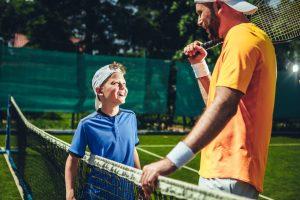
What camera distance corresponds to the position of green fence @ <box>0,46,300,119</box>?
14.4 m

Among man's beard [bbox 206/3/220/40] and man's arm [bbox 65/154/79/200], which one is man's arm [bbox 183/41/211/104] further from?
man's arm [bbox 65/154/79/200]

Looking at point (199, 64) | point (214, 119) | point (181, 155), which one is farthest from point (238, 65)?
point (199, 64)

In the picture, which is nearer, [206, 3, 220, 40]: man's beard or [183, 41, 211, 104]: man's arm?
[206, 3, 220, 40]: man's beard

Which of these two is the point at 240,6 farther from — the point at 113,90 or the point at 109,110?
the point at 109,110

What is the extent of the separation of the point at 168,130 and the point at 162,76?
2.01 metres

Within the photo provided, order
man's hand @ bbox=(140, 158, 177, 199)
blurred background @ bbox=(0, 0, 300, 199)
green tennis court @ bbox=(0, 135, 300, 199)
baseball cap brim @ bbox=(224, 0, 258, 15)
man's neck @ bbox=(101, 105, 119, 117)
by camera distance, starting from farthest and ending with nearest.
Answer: blurred background @ bbox=(0, 0, 300, 199) → green tennis court @ bbox=(0, 135, 300, 199) → man's neck @ bbox=(101, 105, 119, 117) → baseball cap brim @ bbox=(224, 0, 258, 15) → man's hand @ bbox=(140, 158, 177, 199)

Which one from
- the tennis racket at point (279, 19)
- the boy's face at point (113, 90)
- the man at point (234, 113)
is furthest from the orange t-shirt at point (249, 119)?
the boy's face at point (113, 90)

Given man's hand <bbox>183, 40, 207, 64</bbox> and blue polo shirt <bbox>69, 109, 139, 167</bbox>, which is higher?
man's hand <bbox>183, 40, 207, 64</bbox>

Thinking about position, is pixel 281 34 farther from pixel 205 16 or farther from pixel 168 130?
pixel 168 130

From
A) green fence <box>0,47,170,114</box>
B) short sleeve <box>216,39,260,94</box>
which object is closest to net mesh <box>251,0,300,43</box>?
short sleeve <box>216,39,260,94</box>

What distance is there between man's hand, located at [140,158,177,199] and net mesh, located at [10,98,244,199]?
0.16 ft

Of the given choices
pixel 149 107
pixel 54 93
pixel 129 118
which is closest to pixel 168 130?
pixel 149 107

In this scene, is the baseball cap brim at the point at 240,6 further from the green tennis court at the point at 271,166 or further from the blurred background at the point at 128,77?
the blurred background at the point at 128,77

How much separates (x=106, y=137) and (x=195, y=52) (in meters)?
0.98
